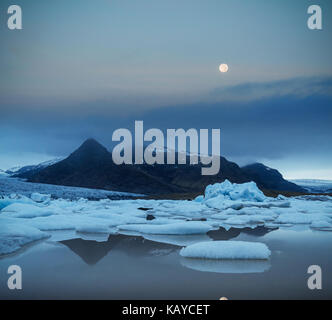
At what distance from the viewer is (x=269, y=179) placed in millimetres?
160125

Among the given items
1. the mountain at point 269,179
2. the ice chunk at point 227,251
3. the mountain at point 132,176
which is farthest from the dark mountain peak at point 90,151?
the ice chunk at point 227,251

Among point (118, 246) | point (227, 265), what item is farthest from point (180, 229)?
point (227, 265)

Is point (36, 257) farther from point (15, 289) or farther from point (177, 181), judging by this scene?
point (177, 181)

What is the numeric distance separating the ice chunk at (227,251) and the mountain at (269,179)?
5848 inches

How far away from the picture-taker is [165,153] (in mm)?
144500

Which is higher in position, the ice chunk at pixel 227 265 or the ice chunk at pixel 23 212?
the ice chunk at pixel 23 212

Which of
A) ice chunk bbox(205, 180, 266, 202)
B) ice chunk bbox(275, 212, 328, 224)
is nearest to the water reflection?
ice chunk bbox(275, 212, 328, 224)

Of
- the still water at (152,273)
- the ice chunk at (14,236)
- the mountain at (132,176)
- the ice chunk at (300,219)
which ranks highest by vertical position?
the mountain at (132,176)

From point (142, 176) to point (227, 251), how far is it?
422 feet

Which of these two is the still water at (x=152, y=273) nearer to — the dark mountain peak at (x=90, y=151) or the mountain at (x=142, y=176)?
the mountain at (x=142, y=176)

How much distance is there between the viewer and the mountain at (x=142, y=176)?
12759cm

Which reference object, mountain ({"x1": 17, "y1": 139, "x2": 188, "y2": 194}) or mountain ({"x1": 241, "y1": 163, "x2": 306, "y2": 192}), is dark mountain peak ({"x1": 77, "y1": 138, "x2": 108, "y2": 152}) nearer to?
mountain ({"x1": 17, "y1": 139, "x2": 188, "y2": 194})

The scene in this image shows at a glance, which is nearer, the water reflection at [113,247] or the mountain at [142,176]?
the water reflection at [113,247]

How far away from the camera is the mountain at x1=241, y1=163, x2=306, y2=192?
15238cm
